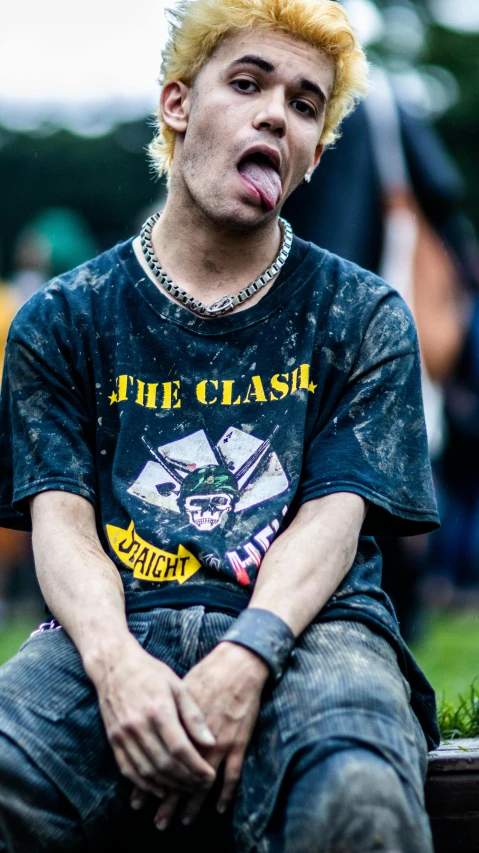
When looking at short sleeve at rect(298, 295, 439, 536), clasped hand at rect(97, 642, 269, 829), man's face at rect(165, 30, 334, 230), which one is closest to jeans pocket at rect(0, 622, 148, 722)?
clasped hand at rect(97, 642, 269, 829)

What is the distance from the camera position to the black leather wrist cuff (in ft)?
7.20

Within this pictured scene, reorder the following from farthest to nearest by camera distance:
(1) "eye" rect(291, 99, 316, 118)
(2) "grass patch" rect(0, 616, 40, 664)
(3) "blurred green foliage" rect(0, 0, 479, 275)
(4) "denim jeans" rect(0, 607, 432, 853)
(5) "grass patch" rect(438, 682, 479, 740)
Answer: (3) "blurred green foliage" rect(0, 0, 479, 275) → (2) "grass patch" rect(0, 616, 40, 664) → (5) "grass patch" rect(438, 682, 479, 740) → (1) "eye" rect(291, 99, 316, 118) → (4) "denim jeans" rect(0, 607, 432, 853)

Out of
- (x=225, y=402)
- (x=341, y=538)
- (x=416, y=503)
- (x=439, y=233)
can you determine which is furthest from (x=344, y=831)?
(x=439, y=233)

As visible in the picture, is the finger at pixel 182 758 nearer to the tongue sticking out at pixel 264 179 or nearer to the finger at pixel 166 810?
the finger at pixel 166 810

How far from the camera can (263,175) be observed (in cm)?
276

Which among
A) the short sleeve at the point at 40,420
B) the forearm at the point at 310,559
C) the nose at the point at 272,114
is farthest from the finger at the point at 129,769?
the nose at the point at 272,114

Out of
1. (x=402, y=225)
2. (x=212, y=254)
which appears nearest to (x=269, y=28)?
(x=212, y=254)

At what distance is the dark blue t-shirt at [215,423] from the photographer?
2525 mm

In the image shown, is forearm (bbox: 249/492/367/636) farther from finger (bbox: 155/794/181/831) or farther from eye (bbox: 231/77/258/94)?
eye (bbox: 231/77/258/94)

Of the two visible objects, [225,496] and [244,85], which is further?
[244,85]

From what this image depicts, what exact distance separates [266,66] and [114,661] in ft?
4.81

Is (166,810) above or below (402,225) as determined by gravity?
below

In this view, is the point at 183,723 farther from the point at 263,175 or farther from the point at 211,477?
the point at 263,175

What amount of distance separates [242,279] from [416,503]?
0.72 m
